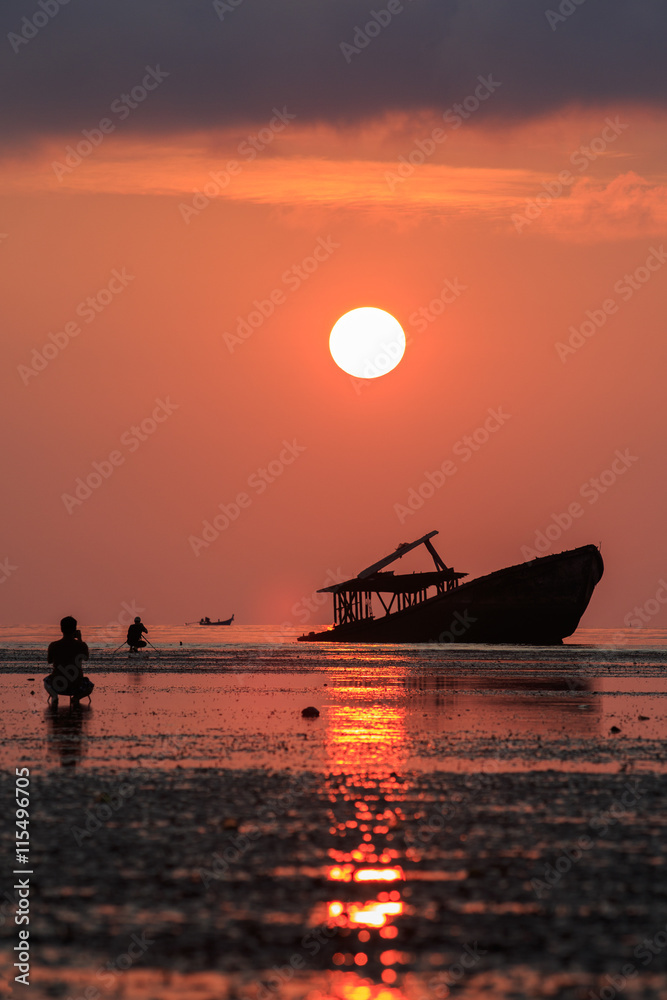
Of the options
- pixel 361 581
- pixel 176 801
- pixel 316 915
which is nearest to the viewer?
pixel 316 915

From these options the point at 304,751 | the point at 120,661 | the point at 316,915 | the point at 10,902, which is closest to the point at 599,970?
the point at 316,915

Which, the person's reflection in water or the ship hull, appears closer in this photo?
the person's reflection in water

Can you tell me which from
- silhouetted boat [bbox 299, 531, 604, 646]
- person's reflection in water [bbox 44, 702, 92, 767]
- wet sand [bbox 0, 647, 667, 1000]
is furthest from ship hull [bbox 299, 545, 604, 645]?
wet sand [bbox 0, 647, 667, 1000]

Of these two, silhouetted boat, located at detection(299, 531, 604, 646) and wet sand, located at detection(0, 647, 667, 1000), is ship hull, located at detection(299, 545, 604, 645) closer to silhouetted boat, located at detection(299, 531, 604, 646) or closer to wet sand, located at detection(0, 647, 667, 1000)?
silhouetted boat, located at detection(299, 531, 604, 646)

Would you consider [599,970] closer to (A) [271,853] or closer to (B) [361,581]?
(A) [271,853]

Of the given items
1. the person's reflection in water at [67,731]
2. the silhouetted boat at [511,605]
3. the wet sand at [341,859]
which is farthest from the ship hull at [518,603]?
the wet sand at [341,859]

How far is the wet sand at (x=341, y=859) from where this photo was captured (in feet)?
25.3

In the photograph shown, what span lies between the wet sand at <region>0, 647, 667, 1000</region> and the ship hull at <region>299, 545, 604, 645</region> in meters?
73.7

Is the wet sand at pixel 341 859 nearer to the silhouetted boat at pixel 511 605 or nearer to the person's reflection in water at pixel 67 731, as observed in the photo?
the person's reflection in water at pixel 67 731

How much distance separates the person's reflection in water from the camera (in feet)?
60.7

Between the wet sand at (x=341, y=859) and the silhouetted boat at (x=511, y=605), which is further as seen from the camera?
the silhouetted boat at (x=511, y=605)

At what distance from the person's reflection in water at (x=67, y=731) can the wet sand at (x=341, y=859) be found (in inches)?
4.7

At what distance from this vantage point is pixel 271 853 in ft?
36.8

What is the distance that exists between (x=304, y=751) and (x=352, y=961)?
11652mm
